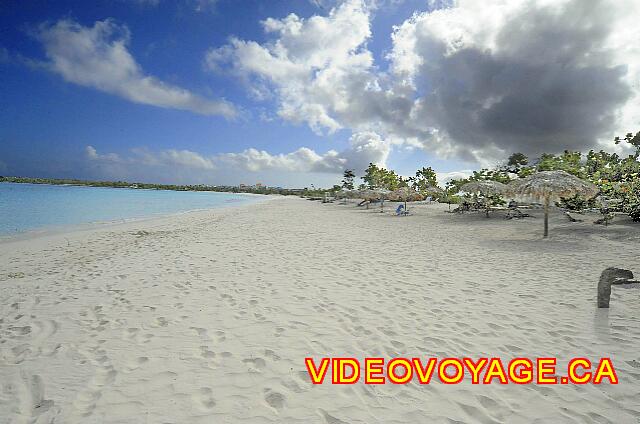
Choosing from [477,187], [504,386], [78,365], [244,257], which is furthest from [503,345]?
[477,187]

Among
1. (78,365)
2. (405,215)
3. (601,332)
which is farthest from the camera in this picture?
(405,215)

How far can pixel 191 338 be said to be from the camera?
12.6ft

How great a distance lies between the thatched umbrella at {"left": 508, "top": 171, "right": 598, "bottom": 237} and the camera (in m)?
11.6

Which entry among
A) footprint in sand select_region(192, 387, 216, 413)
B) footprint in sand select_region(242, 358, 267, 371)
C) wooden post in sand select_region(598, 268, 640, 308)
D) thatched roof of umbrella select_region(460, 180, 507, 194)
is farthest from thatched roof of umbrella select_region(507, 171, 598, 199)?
footprint in sand select_region(192, 387, 216, 413)

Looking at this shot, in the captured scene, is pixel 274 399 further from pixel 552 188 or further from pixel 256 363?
pixel 552 188

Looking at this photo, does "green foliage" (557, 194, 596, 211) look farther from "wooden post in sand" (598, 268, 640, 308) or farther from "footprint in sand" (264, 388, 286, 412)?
"footprint in sand" (264, 388, 286, 412)

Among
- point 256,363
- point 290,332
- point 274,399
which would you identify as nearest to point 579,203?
point 290,332

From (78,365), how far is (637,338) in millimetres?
7237

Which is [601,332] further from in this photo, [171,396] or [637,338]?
[171,396]

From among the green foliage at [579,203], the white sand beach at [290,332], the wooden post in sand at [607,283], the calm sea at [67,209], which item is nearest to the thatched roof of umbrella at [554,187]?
the white sand beach at [290,332]

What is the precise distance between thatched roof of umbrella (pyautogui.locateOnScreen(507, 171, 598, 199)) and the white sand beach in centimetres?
367

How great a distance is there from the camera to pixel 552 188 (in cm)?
1171

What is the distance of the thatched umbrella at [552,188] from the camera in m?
11.6

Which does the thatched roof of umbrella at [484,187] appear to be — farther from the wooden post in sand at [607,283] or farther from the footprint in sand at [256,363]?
the footprint in sand at [256,363]
